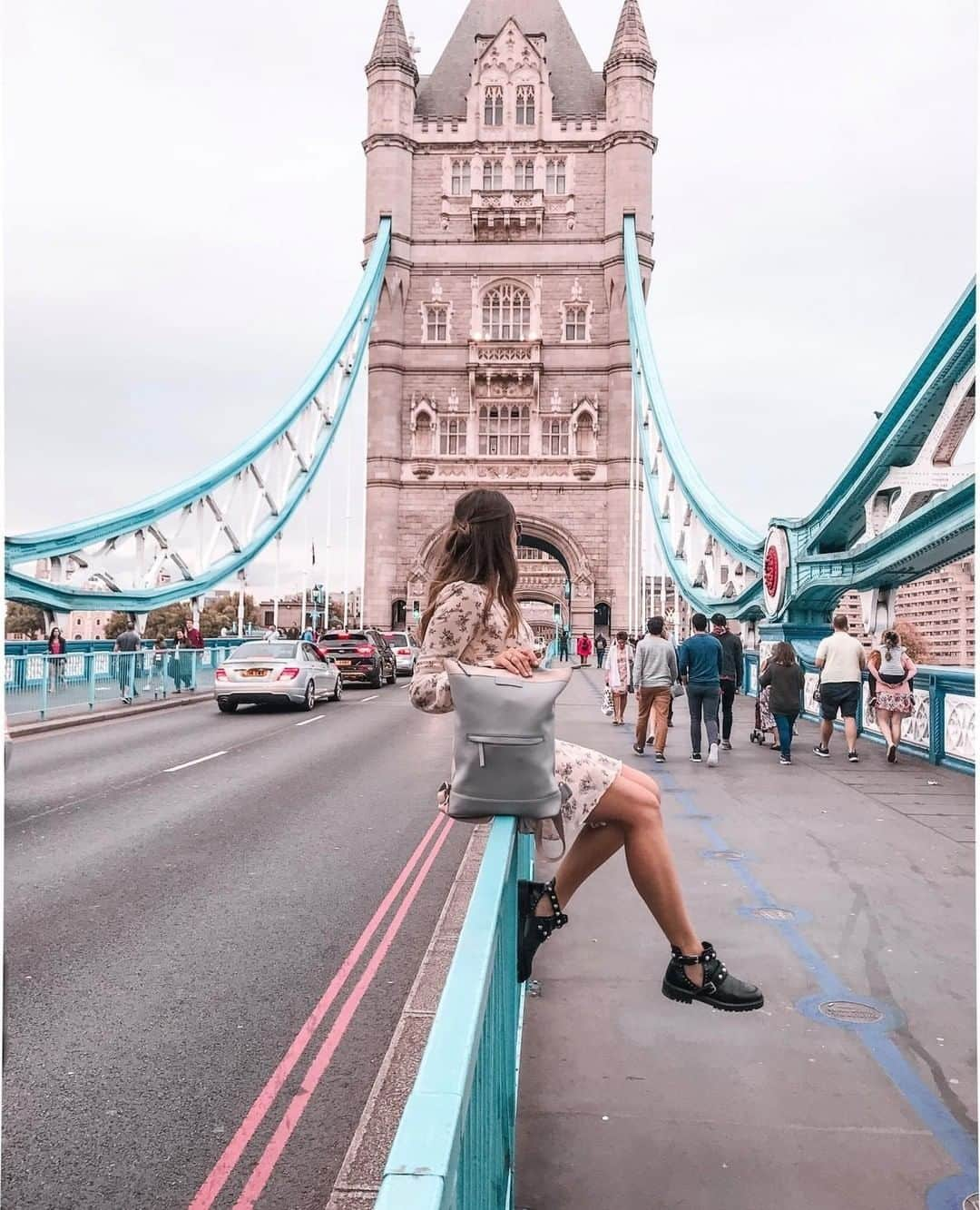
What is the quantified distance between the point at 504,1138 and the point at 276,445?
41256mm

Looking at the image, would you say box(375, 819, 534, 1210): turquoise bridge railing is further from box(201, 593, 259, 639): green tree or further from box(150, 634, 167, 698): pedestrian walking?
box(201, 593, 259, 639): green tree

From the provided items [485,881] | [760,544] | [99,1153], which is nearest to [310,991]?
[99,1153]

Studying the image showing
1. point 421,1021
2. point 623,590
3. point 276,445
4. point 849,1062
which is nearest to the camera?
point 849,1062

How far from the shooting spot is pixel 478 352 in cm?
4794

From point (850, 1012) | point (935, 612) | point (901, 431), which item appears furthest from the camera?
point (935, 612)

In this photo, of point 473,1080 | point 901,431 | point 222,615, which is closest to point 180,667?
point 901,431

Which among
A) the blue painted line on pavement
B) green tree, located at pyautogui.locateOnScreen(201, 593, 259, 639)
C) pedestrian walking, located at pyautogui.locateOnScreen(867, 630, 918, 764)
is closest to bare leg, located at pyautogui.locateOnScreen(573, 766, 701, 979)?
the blue painted line on pavement

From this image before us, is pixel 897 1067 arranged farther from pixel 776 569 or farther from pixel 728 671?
pixel 776 569

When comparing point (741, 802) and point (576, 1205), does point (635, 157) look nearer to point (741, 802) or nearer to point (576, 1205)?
point (741, 802)

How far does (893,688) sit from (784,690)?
118 cm

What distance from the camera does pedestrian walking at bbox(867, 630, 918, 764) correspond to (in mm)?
11398

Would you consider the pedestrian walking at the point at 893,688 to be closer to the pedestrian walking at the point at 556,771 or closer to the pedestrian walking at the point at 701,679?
the pedestrian walking at the point at 701,679

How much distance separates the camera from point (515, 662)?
9.43ft

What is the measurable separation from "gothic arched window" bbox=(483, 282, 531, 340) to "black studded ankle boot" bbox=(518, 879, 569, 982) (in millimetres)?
47109
